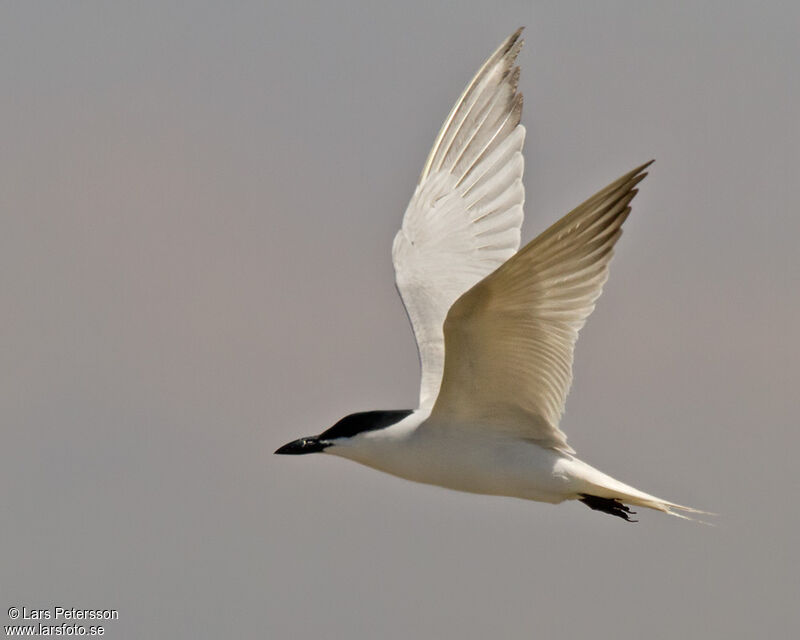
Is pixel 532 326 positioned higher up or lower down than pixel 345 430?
higher up

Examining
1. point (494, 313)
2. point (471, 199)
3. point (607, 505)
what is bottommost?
point (607, 505)

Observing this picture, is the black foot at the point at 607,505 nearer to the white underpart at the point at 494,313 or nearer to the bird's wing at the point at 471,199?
the white underpart at the point at 494,313

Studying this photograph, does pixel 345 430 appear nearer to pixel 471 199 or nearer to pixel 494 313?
pixel 494 313

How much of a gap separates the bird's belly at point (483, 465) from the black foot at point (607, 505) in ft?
1.26

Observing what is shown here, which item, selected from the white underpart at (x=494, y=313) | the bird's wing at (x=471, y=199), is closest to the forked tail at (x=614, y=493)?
the white underpart at (x=494, y=313)

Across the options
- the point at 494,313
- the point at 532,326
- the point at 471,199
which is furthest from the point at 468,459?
the point at 471,199

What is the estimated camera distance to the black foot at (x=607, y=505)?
1279 centimetres

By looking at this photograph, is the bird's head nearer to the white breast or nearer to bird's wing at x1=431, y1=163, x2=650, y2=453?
the white breast

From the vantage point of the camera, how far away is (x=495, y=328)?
37.7 feet

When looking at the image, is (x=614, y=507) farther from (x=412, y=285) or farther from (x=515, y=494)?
(x=412, y=285)

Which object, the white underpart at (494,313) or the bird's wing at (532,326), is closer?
the bird's wing at (532,326)

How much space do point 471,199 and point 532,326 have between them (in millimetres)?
3718

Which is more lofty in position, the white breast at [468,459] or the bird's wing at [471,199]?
the bird's wing at [471,199]

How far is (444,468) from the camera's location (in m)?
12.4
